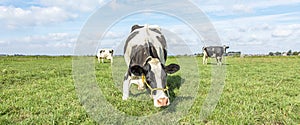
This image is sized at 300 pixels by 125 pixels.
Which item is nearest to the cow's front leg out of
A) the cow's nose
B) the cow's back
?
the cow's back

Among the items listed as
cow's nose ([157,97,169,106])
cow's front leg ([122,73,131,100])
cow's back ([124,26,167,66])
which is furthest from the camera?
cow's front leg ([122,73,131,100])

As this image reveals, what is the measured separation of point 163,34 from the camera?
7.89 meters

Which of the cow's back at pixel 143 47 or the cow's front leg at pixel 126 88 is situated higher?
the cow's back at pixel 143 47

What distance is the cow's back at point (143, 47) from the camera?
18.7ft

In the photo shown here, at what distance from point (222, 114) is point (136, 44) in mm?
2683

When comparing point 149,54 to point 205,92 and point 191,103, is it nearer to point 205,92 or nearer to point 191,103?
point 191,103

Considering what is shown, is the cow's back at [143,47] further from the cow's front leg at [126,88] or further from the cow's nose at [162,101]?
the cow's nose at [162,101]

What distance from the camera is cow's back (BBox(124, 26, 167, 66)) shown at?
5.71 meters

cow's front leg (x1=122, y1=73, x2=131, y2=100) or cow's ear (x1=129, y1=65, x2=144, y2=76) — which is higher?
cow's ear (x1=129, y1=65, x2=144, y2=76)

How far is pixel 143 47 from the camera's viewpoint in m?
5.95

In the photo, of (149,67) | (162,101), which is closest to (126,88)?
(149,67)

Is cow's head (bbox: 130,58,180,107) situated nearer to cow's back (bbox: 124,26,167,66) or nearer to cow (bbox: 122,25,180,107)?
cow (bbox: 122,25,180,107)

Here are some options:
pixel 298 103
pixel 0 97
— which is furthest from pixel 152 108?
pixel 0 97

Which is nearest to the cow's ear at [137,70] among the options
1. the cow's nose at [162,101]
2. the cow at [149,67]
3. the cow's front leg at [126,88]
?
the cow at [149,67]
